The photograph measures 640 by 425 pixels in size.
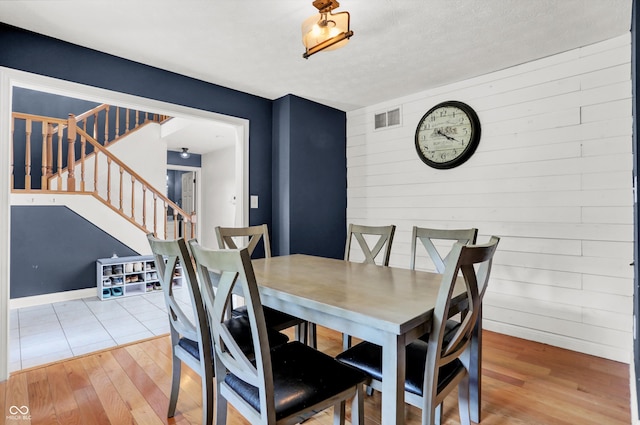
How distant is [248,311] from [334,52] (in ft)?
7.22

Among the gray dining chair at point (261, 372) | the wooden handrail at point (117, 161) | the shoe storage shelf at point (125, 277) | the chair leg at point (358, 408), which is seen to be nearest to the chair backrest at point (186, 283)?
the gray dining chair at point (261, 372)

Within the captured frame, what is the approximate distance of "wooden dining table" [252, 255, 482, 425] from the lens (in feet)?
3.78

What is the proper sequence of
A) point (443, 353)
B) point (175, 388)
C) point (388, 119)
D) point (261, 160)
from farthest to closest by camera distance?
point (388, 119) < point (261, 160) < point (175, 388) < point (443, 353)

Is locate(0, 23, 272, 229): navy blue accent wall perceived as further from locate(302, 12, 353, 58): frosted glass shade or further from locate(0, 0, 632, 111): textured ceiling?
locate(302, 12, 353, 58): frosted glass shade

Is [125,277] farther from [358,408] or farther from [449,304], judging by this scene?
[449,304]

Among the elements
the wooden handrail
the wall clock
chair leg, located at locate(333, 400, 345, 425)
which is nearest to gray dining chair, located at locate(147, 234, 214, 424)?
chair leg, located at locate(333, 400, 345, 425)

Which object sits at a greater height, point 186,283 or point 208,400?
point 186,283

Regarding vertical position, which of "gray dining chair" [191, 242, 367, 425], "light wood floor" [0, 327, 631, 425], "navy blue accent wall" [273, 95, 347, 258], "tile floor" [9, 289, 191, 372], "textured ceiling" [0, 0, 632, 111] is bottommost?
"tile floor" [9, 289, 191, 372]

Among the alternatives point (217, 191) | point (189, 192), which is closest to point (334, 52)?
point (217, 191)

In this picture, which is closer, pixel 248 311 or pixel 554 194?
pixel 248 311

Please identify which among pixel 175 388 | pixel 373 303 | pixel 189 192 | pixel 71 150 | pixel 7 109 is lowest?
pixel 175 388

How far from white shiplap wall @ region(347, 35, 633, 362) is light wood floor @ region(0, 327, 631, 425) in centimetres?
35

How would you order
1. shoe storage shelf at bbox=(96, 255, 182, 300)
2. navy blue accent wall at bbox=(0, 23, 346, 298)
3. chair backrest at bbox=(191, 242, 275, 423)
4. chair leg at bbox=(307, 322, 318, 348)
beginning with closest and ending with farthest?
chair backrest at bbox=(191, 242, 275, 423) → chair leg at bbox=(307, 322, 318, 348) → navy blue accent wall at bbox=(0, 23, 346, 298) → shoe storage shelf at bbox=(96, 255, 182, 300)

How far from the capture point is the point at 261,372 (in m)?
1.15
